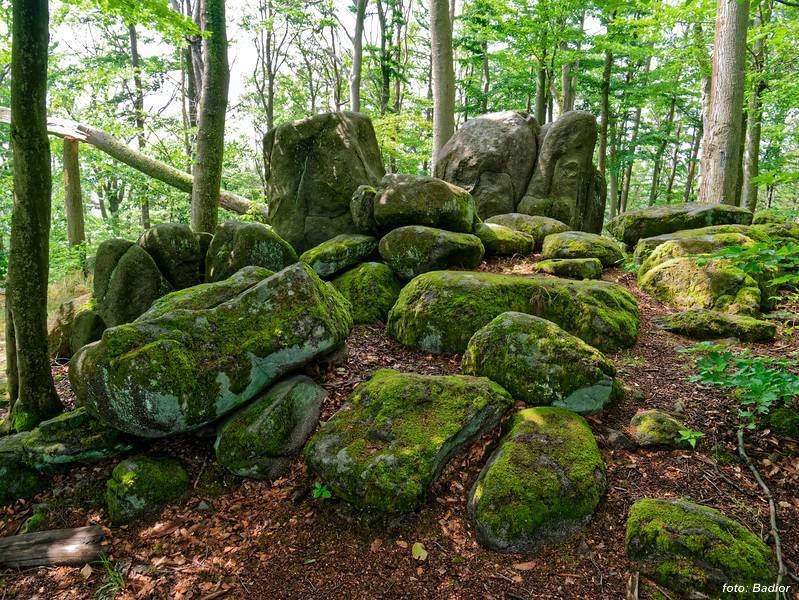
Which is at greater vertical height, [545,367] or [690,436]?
Answer: [545,367]

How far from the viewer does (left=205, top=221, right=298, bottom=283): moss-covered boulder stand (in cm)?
637

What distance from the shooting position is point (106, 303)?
6352 mm

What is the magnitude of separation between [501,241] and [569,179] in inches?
154

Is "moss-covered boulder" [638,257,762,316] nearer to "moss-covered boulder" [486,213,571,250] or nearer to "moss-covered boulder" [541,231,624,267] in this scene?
"moss-covered boulder" [541,231,624,267]

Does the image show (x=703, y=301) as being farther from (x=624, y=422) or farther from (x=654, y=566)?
(x=654, y=566)

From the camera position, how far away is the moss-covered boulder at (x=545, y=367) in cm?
410

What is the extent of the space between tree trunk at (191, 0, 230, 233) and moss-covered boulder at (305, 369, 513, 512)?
5842 mm

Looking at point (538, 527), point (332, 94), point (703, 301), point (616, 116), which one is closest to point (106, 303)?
point (538, 527)

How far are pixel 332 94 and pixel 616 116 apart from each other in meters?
17.4

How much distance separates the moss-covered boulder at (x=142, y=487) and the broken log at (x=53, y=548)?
0.23m

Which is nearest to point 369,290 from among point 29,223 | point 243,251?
point 243,251

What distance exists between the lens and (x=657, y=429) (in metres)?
3.77

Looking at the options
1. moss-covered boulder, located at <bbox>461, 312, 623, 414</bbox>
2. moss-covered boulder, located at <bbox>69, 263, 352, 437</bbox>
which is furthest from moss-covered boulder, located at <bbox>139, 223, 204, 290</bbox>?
moss-covered boulder, located at <bbox>461, 312, 623, 414</bbox>

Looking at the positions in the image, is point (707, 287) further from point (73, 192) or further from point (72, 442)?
point (73, 192)
